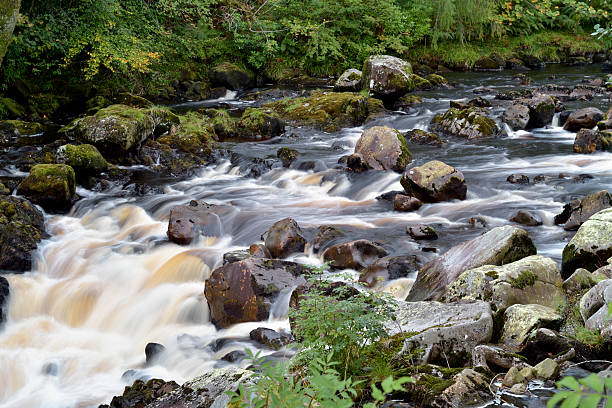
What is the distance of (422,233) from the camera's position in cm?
792

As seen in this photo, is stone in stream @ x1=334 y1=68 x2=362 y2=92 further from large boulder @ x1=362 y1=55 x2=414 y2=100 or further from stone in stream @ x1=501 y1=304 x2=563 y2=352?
stone in stream @ x1=501 y1=304 x2=563 y2=352

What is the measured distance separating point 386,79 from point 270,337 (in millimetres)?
12690

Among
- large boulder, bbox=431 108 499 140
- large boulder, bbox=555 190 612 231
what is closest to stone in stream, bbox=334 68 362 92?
large boulder, bbox=431 108 499 140

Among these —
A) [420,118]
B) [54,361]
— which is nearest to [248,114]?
[420,118]

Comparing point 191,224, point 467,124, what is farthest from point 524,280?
point 467,124

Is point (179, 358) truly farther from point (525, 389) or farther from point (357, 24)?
point (357, 24)

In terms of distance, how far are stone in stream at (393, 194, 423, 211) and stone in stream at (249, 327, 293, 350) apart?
163 inches

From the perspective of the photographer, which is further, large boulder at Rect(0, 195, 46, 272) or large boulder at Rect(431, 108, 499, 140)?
large boulder at Rect(431, 108, 499, 140)

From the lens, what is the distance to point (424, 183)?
9.38 meters

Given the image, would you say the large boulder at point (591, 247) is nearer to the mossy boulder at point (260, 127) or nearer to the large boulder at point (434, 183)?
the large boulder at point (434, 183)

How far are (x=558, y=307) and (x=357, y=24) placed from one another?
21652mm

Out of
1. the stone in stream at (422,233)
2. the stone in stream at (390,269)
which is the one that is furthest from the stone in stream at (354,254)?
the stone in stream at (422,233)

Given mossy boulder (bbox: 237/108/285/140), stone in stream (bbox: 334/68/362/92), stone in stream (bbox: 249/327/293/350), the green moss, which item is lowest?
stone in stream (bbox: 249/327/293/350)

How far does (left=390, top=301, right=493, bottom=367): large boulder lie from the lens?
3721 millimetres
